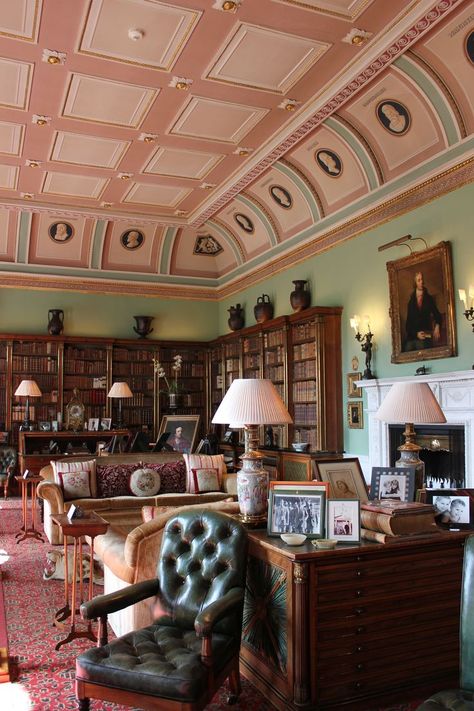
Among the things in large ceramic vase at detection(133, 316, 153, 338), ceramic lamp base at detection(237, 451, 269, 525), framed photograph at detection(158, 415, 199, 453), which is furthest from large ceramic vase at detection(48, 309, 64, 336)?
ceramic lamp base at detection(237, 451, 269, 525)

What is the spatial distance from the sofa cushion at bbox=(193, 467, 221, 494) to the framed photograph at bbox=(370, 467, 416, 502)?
13.5 ft

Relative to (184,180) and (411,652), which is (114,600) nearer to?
(411,652)

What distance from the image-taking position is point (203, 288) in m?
13.8

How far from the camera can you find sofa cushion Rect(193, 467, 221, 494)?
7812 millimetres

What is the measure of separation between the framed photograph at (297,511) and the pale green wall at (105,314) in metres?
9.81

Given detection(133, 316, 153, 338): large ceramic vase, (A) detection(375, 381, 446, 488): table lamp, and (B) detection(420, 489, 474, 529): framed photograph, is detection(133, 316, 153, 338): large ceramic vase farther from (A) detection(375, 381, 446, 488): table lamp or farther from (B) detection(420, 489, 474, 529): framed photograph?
(B) detection(420, 489, 474, 529): framed photograph

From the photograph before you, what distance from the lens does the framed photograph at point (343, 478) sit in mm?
3904

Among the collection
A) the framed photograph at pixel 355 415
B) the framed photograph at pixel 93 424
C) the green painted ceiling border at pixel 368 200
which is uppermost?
the green painted ceiling border at pixel 368 200

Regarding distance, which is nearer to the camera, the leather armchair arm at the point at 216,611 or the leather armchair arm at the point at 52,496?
the leather armchair arm at the point at 216,611

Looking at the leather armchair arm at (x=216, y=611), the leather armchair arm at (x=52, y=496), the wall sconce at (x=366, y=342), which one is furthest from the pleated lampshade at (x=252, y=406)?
the wall sconce at (x=366, y=342)

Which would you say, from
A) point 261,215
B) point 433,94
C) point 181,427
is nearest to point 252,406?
point 433,94

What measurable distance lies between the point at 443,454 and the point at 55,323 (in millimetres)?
7964

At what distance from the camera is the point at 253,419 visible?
3.79 m

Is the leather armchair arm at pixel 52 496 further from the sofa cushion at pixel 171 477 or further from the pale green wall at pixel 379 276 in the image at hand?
the pale green wall at pixel 379 276
